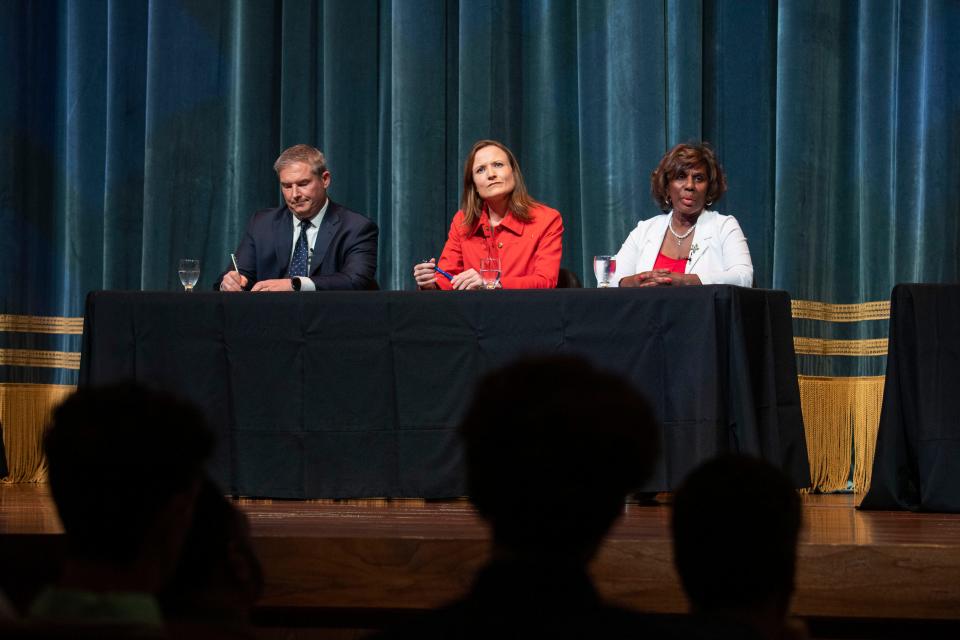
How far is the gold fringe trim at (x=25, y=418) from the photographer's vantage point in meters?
4.46

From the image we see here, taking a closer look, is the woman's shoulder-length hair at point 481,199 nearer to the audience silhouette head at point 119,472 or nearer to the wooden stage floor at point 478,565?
the wooden stage floor at point 478,565

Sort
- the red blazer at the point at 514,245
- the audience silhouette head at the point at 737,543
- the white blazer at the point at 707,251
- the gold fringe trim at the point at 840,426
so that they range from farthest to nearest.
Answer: the gold fringe trim at the point at 840,426
the red blazer at the point at 514,245
the white blazer at the point at 707,251
the audience silhouette head at the point at 737,543

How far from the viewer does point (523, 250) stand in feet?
12.6

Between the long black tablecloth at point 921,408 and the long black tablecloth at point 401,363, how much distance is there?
0.24 metres

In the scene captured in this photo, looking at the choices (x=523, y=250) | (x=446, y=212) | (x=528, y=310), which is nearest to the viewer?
(x=528, y=310)

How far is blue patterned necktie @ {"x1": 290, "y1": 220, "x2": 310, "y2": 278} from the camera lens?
12.8 ft

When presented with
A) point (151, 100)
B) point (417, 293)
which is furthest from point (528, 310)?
point (151, 100)

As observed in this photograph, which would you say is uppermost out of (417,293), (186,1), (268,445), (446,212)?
(186,1)

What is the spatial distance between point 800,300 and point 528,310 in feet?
5.38

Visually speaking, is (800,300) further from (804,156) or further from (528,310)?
(528,310)

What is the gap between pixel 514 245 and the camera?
3.86 meters

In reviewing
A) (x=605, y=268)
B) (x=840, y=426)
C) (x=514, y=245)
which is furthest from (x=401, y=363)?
(x=840, y=426)

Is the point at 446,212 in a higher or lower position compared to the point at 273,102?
lower

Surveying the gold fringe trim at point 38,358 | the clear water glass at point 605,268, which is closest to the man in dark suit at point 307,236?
the clear water glass at point 605,268
